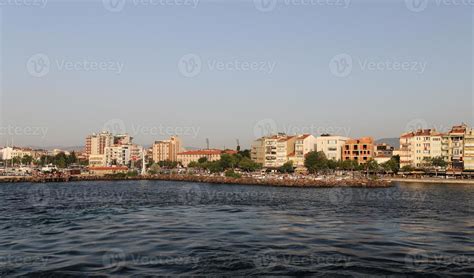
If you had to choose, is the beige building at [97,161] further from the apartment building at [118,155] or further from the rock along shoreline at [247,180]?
the rock along shoreline at [247,180]

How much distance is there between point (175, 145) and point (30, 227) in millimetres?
149319

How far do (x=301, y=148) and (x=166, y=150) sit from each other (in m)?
77.0

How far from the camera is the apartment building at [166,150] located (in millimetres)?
173375

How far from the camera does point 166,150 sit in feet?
570

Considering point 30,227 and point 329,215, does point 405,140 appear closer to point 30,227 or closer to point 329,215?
point 329,215

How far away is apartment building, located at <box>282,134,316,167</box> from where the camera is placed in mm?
107938

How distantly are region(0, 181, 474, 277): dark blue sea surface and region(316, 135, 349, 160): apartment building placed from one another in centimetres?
6966

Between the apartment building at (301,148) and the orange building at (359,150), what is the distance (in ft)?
30.1

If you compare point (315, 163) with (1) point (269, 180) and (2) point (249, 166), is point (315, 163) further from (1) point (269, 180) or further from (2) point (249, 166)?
(1) point (269, 180)

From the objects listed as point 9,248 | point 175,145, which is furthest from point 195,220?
point 175,145

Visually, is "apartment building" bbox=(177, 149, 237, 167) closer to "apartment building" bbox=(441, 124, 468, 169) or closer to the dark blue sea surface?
"apartment building" bbox=(441, 124, 468, 169)

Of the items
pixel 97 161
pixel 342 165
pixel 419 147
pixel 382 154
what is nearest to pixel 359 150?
pixel 342 165

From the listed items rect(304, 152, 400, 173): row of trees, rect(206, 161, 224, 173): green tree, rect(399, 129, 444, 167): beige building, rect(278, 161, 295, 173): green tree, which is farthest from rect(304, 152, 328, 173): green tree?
rect(206, 161, 224, 173): green tree

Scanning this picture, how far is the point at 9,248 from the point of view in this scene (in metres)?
20.6
